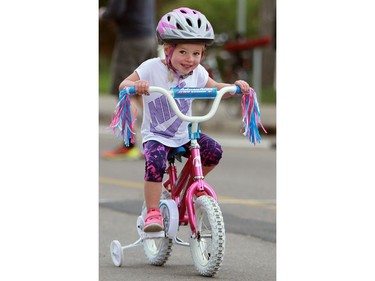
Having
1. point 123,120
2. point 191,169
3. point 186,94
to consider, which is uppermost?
point 186,94

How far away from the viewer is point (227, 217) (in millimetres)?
8617

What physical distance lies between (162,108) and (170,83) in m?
0.15

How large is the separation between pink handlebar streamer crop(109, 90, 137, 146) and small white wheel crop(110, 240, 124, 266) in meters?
0.79

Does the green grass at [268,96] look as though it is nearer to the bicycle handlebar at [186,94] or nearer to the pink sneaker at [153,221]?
the pink sneaker at [153,221]

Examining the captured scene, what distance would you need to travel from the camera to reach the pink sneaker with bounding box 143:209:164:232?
614 cm

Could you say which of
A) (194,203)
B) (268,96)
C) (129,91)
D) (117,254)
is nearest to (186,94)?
(129,91)

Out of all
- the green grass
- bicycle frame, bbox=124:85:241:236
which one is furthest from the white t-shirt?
the green grass

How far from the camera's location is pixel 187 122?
6.18m

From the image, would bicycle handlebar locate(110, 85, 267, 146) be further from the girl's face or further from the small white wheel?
the small white wheel

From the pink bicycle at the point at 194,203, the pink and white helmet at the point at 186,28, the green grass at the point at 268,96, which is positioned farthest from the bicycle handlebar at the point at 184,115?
the green grass at the point at 268,96

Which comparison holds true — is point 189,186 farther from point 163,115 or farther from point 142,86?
point 142,86
